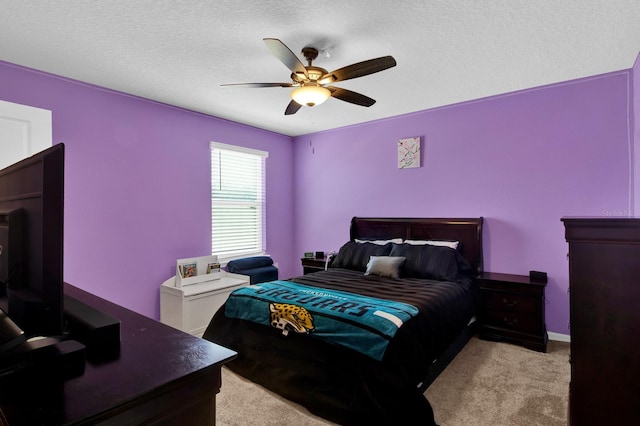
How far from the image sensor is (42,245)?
75cm

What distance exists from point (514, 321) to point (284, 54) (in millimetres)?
3087

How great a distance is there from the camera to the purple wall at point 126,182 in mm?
2998

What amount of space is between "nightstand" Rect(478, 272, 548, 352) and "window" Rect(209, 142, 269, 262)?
2.98 meters

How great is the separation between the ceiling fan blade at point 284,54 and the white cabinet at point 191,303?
2409 mm

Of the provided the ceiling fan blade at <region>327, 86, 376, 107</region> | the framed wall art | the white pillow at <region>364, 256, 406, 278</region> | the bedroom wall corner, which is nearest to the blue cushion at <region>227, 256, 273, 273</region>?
the white pillow at <region>364, 256, 406, 278</region>

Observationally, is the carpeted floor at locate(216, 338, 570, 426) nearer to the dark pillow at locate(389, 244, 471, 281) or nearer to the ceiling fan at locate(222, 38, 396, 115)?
the dark pillow at locate(389, 244, 471, 281)

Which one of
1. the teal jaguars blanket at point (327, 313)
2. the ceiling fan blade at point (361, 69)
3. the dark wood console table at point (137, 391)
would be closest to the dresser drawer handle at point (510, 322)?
the teal jaguars blanket at point (327, 313)

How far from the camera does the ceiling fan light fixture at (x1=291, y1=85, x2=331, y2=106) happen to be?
238 centimetres

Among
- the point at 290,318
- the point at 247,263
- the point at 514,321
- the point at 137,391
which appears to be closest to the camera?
the point at 137,391

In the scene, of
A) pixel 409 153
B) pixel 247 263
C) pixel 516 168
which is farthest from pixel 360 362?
pixel 409 153

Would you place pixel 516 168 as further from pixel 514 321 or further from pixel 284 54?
pixel 284 54

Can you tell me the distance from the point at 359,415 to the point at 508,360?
1648 millimetres

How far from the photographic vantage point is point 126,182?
11.1 ft

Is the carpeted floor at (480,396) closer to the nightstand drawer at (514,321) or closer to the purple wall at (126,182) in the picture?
the nightstand drawer at (514,321)
